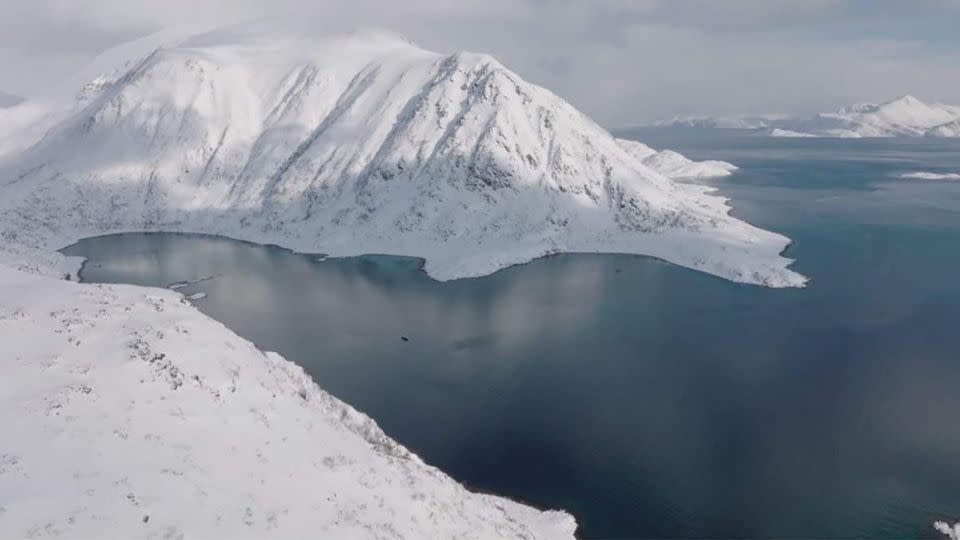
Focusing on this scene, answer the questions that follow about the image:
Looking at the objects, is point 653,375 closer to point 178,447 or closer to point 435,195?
point 178,447

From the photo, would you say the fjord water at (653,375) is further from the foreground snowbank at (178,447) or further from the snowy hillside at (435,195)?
the snowy hillside at (435,195)

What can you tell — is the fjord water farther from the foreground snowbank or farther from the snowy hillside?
the snowy hillside

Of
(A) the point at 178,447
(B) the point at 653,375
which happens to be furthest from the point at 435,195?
(A) the point at 178,447

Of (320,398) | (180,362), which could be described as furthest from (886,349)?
(180,362)

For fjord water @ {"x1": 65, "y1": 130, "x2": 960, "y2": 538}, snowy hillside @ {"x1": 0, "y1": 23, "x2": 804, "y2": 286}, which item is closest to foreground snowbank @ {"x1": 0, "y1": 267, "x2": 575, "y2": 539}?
fjord water @ {"x1": 65, "y1": 130, "x2": 960, "y2": 538}

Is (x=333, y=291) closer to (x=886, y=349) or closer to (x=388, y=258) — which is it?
(x=388, y=258)
